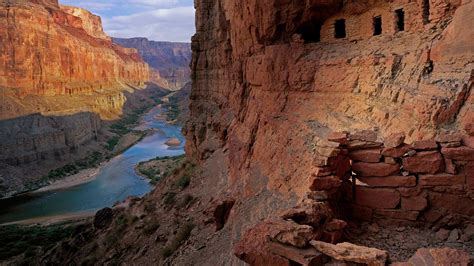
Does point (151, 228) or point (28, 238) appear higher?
point (151, 228)

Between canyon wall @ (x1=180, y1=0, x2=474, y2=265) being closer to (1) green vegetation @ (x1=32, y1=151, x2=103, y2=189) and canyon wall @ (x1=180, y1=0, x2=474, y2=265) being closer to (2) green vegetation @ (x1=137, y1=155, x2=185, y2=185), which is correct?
(2) green vegetation @ (x1=137, y1=155, x2=185, y2=185)

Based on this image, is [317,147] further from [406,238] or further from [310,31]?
[310,31]

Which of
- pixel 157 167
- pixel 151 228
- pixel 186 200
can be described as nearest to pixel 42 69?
pixel 157 167

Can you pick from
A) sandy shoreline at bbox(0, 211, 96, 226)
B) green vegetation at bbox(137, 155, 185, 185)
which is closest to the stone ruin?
sandy shoreline at bbox(0, 211, 96, 226)

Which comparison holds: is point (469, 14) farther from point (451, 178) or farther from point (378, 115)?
point (451, 178)

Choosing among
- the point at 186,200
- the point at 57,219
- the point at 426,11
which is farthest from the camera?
the point at 57,219

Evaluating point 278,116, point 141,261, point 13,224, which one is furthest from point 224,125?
point 13,224
